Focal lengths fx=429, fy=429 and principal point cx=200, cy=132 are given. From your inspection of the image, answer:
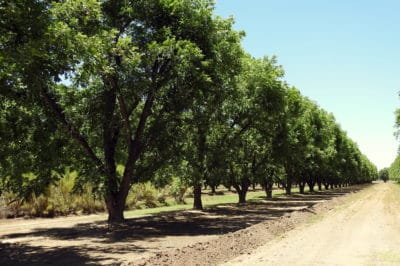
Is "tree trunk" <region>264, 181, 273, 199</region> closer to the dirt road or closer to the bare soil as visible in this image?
the bare soil

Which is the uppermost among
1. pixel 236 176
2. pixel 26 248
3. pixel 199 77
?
pixel 199 77

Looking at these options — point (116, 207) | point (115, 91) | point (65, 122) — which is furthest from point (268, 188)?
point (65, 122)

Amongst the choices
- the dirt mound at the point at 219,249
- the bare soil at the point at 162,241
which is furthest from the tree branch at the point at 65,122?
the dirt mound at the point at 219,249

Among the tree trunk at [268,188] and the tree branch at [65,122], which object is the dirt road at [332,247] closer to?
the tree branch at [65,122]

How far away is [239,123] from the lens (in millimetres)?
35125

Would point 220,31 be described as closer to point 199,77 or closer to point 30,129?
point 199,77

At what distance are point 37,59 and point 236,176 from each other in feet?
98.1

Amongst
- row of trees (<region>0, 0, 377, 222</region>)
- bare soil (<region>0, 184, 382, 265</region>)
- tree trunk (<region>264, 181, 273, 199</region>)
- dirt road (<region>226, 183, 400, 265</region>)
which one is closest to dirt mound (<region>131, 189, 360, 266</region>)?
bare soil (<region>0, 184, 382, 265</region>)

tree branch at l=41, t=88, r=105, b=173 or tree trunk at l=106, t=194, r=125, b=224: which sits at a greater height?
tree branch at l=41, t=88, r=105, b=173

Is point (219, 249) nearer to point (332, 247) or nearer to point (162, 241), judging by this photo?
point (162, 241)

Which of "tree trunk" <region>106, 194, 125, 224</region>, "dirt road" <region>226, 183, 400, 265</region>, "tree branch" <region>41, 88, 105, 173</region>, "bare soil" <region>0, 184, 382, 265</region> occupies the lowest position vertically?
"dirt road" <region>226, 183, 400, 265</region>

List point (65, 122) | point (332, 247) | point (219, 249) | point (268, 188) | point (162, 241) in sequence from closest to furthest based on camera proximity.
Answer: point (219, 249) < point (332, 247) < point (162, 241) < point (65, 122) < point (268, 188)

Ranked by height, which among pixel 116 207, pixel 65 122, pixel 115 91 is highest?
pixel 115 91

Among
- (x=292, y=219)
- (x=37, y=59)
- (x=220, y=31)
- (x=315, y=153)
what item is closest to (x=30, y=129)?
(x=37, y=59)
